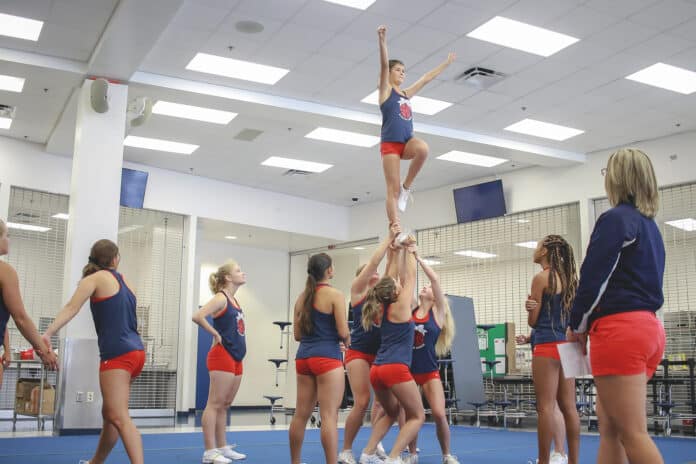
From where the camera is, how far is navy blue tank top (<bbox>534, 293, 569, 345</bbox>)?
Answer: 4953 millimetres

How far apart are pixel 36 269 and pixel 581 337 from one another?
11.9 m

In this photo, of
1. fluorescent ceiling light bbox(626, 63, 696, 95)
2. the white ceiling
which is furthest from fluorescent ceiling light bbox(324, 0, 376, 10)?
fluorescent ceiling light bbox(626, 63, 696, 95)

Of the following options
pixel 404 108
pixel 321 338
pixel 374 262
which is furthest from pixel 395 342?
pixel 404 108

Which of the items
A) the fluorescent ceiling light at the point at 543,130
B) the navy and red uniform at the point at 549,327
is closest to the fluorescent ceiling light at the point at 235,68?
the fluorescent ceiling light at the point at 543,130

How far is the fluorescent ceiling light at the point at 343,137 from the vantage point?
485 inches

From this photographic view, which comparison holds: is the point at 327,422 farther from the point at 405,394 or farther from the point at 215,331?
the point at 215,331

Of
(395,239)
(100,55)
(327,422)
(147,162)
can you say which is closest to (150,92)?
(100,55)

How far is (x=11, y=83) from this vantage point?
1027 centimetres

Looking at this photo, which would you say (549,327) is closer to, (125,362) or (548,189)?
(125,362)

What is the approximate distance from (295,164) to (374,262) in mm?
9286

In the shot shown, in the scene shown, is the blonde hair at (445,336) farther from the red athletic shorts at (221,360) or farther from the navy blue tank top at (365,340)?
the red athletic shorts at (221,360)

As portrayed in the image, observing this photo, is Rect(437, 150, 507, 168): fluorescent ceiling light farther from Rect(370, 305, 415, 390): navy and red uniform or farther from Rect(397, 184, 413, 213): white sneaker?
Rect(370, 305, 415, 390): navy and red uniform

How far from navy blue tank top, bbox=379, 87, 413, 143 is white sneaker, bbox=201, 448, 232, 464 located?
2.80m

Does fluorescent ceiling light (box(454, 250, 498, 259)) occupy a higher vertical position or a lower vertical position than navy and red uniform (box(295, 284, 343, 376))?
higher
